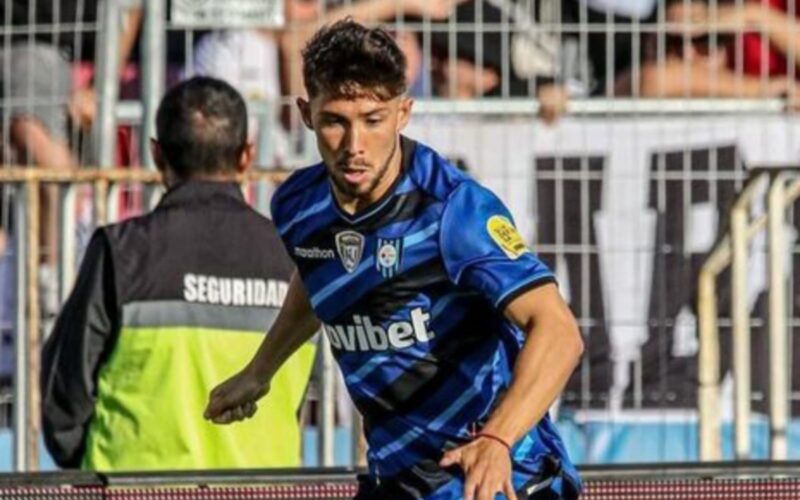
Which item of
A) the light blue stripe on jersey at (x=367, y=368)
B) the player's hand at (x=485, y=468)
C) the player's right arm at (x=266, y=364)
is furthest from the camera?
the player's right arm at (x=266, y=364)

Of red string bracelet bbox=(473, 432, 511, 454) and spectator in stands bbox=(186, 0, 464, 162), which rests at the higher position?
spectator in stands bbox=(186, 0, 464, 162)

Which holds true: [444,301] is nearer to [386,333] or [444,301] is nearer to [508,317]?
[386,333]

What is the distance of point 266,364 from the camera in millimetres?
5887

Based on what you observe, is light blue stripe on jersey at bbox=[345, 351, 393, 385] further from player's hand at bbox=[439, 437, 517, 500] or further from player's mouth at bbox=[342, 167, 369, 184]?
player's hand at bbox=[439, 437, 517, 500]

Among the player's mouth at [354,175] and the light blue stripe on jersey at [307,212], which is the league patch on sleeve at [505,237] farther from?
the light blue stripe on jersey at [307,212]

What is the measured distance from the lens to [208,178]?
7.31 meters

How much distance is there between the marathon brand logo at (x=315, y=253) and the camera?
17.9 ft

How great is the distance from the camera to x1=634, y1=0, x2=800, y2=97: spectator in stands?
10391 millimetres

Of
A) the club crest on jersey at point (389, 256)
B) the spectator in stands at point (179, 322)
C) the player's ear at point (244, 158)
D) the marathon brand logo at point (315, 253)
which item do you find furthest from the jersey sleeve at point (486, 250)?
the player's ear at point (244, 158)

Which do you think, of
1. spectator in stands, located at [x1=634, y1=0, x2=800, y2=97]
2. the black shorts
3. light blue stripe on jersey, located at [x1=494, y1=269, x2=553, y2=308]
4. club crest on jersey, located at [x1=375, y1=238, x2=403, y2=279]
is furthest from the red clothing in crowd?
light blue stripe on jersey, located at [x1=494, y1=269, x2=553, y2=308]

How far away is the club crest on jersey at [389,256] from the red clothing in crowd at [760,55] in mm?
5374

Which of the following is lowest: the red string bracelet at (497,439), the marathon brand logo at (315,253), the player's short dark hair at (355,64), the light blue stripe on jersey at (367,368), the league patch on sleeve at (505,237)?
the red string bracelet at (497,439)

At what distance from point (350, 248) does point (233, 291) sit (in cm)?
191

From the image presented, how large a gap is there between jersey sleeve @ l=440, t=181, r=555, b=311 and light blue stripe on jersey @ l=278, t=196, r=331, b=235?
389 mm
